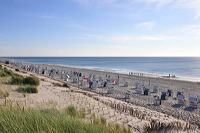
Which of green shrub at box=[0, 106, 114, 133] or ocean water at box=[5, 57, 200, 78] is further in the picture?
ocean water at box=[5, 57, 200, 78]

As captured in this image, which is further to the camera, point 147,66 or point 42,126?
point 147,66

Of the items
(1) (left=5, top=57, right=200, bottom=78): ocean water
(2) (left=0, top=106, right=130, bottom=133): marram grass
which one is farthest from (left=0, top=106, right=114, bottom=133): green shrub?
(1) (left=5, top=57, right=200, bottom=78): ocean water

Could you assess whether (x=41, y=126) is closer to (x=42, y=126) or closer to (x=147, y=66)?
(x=42, y=126)

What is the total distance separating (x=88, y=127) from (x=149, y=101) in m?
8.69

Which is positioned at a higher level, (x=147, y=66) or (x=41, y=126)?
(x=41, y=126)

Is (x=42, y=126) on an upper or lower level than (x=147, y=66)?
upper

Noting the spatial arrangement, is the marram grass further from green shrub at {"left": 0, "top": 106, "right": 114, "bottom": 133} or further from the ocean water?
the ocean water

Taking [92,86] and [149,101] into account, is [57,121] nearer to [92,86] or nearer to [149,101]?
[149,101]

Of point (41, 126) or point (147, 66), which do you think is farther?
point (147, 66)

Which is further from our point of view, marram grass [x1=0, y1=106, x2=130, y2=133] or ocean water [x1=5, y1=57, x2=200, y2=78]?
Result: ocean water [x1=5, y1=57, x2=200, y2=78]

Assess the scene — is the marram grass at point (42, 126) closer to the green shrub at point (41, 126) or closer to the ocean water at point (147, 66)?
the green shrub at point (41, 126)

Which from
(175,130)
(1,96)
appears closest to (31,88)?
(1,96)

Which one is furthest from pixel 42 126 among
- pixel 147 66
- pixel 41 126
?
pixel 147 66

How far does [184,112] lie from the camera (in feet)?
29.5
